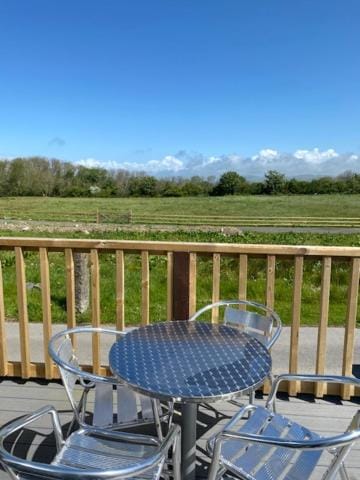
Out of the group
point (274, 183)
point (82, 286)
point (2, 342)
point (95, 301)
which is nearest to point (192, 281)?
point (95, 301)

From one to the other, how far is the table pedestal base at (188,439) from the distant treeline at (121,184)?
4867 centimetres

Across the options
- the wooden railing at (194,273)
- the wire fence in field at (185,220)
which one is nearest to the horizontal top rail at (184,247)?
the wooden railing at (194,273)

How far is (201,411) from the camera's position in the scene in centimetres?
248

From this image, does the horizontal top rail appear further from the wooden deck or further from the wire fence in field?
the wire fence in field

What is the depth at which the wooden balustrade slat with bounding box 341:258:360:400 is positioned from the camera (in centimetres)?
243

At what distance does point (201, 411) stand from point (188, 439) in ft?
2.95

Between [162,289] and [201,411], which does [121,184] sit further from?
[201,411]

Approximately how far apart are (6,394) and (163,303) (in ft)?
9.17

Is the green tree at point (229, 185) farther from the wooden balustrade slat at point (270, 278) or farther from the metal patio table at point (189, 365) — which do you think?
the metal patio table at point (189, 365)

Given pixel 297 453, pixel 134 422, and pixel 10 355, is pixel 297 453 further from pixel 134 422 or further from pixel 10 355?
pixel 10 355

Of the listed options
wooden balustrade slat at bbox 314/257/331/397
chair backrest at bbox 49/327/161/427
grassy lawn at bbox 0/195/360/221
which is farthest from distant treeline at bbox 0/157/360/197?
chair backrest at bbox 49/327/161/427

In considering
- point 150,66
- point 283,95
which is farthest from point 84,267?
point 283,95

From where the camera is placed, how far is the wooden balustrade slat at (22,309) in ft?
8.68

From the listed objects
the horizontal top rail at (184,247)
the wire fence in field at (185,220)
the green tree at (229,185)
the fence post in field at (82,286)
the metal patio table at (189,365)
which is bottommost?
the wire fence in field at (185,220)
